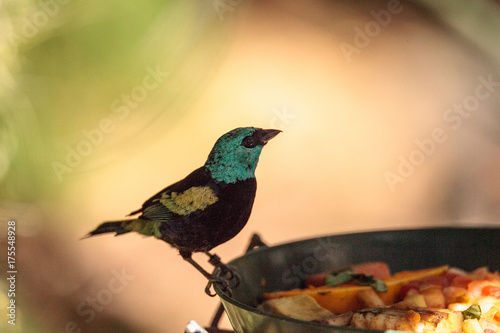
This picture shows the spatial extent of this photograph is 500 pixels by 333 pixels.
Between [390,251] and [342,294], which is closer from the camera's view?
[342,294]

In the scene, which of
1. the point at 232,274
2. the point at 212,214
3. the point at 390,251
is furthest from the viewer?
the point at 390,251

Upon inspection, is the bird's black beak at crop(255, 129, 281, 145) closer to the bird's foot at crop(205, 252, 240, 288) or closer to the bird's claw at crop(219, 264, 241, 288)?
the bird's foot at crop(205, 252, 240, 288)

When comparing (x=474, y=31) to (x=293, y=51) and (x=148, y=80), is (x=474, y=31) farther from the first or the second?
(x=148, y=80)

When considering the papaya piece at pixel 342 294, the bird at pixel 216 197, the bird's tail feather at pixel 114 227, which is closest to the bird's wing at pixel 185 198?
the bird at pixel 216 197

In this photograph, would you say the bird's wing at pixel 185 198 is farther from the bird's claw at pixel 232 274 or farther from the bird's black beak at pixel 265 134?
the bird's claw at pixel 232 274

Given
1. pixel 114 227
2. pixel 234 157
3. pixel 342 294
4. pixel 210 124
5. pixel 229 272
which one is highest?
pixel 210 124

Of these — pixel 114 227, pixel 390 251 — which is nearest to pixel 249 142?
pixel 114 227

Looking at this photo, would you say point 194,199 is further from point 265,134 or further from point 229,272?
point 229,272
